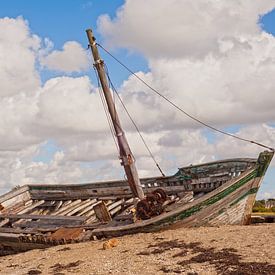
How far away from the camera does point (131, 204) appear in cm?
1791

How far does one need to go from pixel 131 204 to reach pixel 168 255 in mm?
7085

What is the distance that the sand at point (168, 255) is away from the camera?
9.60 metres

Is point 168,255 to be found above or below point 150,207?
below

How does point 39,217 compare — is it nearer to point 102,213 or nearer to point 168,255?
point 102,213

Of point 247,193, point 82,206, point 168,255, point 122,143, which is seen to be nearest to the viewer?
point 168,255

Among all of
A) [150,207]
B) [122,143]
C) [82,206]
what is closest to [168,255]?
[150,207]

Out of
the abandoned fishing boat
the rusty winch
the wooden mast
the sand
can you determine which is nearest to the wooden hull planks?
the abandoned fishing boat

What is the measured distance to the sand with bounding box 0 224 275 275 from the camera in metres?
9.60

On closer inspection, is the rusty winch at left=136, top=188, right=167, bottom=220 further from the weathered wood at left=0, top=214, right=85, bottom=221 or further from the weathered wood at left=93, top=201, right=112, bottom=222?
the weathered wood at left=0, top=214, right=85, bottom=221

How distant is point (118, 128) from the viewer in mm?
16781

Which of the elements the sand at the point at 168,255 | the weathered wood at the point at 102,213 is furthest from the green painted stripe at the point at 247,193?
the weathered wood at the point at 102,213

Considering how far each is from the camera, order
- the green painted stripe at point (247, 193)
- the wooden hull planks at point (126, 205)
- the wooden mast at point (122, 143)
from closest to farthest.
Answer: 1. the wooden hull planks at point (126, 205)
2. the green painted stripe at point (247, 193)
3. the wooden mast at point (122, 143)

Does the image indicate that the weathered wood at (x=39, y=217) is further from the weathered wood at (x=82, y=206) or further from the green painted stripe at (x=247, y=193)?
the green painted stripe at (x=247, y=193)

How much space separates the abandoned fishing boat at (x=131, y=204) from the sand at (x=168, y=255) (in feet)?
1.77
